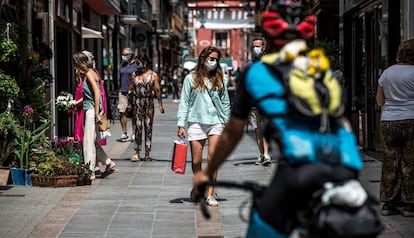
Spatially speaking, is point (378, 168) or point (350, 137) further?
point (378, 168)

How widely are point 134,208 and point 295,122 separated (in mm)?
6443

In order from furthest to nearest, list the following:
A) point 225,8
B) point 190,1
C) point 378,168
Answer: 1. point 190,1
2. point 225,8
3. point 378,168

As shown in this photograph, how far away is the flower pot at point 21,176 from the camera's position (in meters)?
12.4

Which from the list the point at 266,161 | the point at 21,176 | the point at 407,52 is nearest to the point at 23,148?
the point at 21,176

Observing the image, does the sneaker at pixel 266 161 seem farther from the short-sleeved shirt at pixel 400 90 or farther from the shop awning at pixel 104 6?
the shop awning at pixel 104 6

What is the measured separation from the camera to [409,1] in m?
13.0

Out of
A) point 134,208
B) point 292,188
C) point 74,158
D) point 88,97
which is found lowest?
point 134,208

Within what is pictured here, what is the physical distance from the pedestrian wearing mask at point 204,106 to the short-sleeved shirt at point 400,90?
6.54 ft

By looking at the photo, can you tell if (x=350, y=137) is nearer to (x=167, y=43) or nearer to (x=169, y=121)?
(x=169, y=121)

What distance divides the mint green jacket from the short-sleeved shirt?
6.52 ft

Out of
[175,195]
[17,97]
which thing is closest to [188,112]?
[175,195]

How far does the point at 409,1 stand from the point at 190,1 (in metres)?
60.5

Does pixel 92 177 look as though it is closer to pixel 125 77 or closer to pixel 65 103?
pixel 65 103

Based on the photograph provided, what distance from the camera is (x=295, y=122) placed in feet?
14.7
